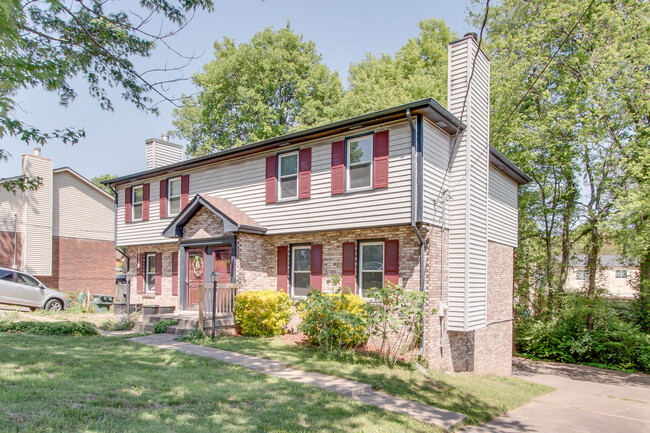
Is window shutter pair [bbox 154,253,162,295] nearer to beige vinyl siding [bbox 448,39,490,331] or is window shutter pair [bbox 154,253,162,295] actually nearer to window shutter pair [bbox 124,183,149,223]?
window shutter pair [bbox 124,183,149,223]

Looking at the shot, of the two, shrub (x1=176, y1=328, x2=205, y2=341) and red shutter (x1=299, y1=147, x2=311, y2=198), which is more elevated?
red shutter (x1=299, y1=147, x2=311, y2=198)

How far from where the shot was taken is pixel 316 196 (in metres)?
12.3

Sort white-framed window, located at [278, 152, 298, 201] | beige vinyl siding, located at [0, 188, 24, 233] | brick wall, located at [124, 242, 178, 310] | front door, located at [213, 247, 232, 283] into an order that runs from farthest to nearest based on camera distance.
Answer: beige vinyl siding, located at [0, 188, 24, 233] → brick wall, located at [124, 242, 178, 310] → front door, located at [213, 247, 232, 283] → white-framed window, located at [278, 152, 298, 201]

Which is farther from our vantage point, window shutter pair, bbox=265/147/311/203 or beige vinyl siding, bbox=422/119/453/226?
window shutter pair, bbox=265/147/311/203

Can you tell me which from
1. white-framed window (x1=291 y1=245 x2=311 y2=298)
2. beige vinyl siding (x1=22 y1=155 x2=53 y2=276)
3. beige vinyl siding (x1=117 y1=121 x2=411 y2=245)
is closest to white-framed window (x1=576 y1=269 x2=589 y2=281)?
beige vinyl siding (x1=117 y1=121 x2=411 y2=245)

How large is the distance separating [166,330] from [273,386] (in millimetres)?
6699

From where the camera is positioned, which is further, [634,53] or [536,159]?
[536,159]

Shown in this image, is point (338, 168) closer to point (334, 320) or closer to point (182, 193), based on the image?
point (334, 320)

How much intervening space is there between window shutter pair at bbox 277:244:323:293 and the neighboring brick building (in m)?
13.8

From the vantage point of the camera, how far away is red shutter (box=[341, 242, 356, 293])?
11852mm

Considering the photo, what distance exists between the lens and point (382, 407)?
21.0 feet

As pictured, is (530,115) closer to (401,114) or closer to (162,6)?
(401,114)

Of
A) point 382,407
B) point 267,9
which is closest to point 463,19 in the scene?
point 267,9

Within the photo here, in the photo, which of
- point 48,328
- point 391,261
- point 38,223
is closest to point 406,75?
point 391,261
